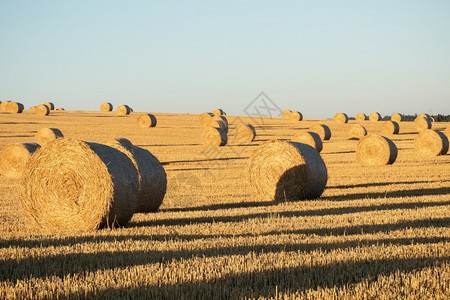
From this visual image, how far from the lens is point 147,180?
11.6 meters

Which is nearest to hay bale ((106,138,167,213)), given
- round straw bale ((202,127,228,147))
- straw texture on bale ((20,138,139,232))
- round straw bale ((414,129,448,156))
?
straw texture on bale ((20,138,139,232))

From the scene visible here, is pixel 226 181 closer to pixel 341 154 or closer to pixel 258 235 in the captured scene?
pixel 258 235

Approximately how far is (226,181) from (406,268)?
11841 mm

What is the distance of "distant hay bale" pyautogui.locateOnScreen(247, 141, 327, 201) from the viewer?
14.1m

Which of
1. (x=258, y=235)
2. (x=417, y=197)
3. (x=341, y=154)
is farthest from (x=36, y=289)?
(x=341, y=154)

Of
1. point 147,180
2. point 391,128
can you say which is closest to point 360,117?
point 391,128

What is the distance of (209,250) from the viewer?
7168mm

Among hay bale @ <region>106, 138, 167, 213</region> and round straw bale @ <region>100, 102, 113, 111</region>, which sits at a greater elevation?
round straw bale @ <region>100, 102, 113, 111</region>

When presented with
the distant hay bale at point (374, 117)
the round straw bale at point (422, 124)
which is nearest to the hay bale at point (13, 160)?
the round straw bale at point (422, 124)

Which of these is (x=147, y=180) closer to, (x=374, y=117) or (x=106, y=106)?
(x=374, y=117)

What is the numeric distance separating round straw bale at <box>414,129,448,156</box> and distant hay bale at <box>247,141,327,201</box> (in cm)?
1529

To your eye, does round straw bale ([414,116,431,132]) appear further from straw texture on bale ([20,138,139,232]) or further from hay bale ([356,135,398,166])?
straw texture on bale ([20,138,139,232])

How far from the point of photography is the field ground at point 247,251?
17.6 feet

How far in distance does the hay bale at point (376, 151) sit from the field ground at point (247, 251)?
9059 millimetres
